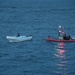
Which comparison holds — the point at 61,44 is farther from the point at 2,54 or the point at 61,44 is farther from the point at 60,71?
the point at 60,71

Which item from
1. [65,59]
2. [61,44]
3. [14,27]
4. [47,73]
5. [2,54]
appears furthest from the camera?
[14,27]

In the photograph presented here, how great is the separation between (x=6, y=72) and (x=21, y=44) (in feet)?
111

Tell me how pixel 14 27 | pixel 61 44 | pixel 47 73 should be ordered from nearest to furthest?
1. pixel 47 73
2. pixel 61 44
3. pixel 14 27

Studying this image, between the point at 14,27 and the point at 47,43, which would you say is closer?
the point at 47,43

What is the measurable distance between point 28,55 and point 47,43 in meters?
16.0

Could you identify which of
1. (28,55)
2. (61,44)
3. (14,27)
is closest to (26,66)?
(28,55)

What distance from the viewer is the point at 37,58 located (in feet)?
365

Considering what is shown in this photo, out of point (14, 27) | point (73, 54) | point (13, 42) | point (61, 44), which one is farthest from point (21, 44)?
point (14, 27)

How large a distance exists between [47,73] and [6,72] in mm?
7435

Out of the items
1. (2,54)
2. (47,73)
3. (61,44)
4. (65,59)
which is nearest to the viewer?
(47,73)

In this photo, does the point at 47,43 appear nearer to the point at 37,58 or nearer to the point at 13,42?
the point at 13,42

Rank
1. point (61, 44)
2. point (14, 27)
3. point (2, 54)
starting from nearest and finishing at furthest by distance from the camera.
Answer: point (2, 54) → point (61, 44) → point (14, 27)

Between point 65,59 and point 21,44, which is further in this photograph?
point 21,44

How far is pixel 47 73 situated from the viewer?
9650cm
